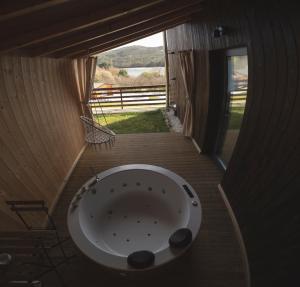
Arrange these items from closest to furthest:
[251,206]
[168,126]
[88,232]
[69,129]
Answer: [251,206] < [88,232] < [69,129] < [168,126]

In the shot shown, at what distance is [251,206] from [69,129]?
3.52 metres

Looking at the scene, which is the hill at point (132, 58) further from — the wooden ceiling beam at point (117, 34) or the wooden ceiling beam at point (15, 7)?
the wooden ceiling beam at point (15, 7)

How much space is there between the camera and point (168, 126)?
6.34 m

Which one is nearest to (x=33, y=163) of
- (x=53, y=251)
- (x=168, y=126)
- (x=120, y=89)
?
(x=53, y=251)

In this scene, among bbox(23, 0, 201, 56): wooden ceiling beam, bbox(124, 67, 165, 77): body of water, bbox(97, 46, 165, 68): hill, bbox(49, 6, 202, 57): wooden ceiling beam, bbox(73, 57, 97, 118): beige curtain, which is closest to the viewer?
bbox(23, 0, 201, 56): wooden ceiling beam

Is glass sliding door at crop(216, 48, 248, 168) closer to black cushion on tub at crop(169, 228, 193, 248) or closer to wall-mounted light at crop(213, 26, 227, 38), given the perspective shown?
wall-mounted light at crop(213, 26, 227, 38)

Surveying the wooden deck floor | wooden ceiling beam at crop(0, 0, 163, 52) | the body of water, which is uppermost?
wooden ceiling beam at crop(0, 0, 163, 52)

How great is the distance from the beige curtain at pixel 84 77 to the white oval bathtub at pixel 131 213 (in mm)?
2284

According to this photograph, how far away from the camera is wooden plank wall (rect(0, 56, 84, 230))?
2447mm

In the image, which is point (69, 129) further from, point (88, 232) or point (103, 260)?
point (103, 260)

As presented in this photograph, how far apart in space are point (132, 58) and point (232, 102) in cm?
1283

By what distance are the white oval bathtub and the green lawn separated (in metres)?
2.87

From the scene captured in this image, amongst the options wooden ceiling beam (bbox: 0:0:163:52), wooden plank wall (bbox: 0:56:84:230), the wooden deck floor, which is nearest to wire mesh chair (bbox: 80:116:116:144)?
wooden plank wall (bbox: 0:56:84:230)

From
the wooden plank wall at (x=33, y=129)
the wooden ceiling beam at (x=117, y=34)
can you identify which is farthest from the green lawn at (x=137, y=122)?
the wooden ceiling beam at (x=117, y=34)
